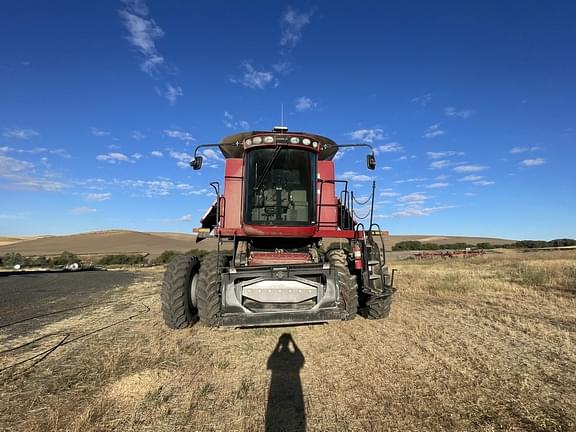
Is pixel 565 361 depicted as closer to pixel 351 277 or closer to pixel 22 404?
pixel 351 277

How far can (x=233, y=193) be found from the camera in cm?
815

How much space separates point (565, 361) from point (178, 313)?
5.70 meters

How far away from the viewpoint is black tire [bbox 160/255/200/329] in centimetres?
655

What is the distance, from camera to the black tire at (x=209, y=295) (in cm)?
609

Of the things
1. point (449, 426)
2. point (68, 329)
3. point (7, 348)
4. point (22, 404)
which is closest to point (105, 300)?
point (68, 329)

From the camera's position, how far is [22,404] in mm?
3814

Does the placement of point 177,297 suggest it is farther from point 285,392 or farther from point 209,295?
point 285,392

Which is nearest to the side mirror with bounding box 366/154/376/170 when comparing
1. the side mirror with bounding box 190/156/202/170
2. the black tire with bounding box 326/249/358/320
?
the black tire with bounding box 326/249/358/320

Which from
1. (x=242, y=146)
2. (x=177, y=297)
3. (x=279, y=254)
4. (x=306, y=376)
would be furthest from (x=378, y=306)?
(x=242, y=146)

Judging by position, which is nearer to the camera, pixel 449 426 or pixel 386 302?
pixel 449 426

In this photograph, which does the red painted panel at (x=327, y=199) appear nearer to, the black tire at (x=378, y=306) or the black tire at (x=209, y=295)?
the black tire at (x=378, y=306)

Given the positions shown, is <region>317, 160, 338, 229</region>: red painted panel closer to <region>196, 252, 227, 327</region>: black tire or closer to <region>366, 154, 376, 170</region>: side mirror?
<region>366, 154, 376, 170</region>: side mirror

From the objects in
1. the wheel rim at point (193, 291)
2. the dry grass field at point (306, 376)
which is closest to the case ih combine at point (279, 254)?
the wheel rim at point (193, 291)

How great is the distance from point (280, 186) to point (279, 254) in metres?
1.35
